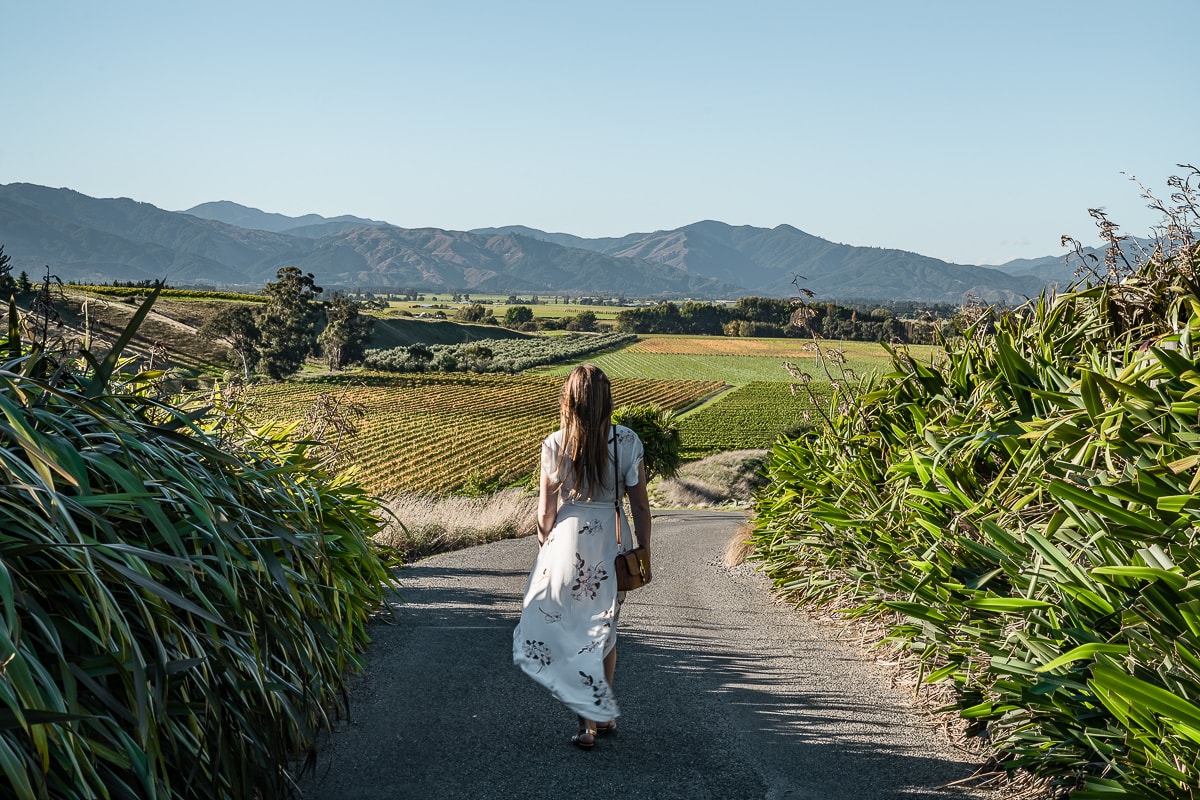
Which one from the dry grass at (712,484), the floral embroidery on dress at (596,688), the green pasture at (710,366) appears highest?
the floral embroidery on dress at (596,688)

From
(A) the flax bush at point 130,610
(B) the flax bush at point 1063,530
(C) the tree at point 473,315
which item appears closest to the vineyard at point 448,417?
(B) the flax bush at point 1063,530

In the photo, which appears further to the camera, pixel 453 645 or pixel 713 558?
pixel 713 558

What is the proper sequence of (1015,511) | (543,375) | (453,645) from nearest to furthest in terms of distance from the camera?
(1015,511)
(453,645)
(543,375)

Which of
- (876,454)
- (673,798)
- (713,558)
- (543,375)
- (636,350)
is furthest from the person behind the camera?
(636,350)

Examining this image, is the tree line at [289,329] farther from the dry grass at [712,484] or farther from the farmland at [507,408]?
the dry grass at [712,484]

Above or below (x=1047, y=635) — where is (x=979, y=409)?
above

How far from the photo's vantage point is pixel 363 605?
6398 mm

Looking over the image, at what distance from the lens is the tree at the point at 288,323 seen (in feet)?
256

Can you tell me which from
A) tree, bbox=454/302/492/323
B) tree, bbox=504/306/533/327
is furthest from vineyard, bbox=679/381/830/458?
tree, bbox=454/302/492/323

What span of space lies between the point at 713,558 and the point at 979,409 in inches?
239

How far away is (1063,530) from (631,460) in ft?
6.73

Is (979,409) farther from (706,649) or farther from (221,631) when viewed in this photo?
(221,631)

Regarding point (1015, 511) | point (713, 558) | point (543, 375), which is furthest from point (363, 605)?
point (543, 375)

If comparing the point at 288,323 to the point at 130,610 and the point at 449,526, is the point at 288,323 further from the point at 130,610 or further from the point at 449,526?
the point at 130,610
